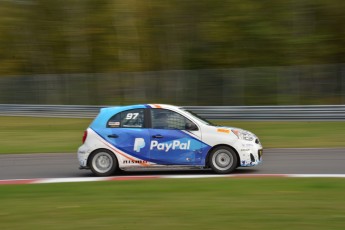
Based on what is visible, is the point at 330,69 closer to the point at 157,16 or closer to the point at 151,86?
the point at 151,86

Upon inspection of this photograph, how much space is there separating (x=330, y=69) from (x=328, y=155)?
1362 cm

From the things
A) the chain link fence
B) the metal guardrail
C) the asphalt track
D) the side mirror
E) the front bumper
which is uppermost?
the chain link fence

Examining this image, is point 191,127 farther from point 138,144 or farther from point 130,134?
point 130,134

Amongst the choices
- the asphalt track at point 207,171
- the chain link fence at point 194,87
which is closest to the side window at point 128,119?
the asphalt track at point 207,171

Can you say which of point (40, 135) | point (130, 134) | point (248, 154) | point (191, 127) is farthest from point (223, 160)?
point (40, 135)

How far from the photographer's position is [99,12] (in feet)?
143

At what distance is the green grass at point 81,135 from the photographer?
20273 millimetres

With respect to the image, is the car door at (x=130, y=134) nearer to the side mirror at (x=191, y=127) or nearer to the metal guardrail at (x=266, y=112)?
the side mirror at (x=191, y=127)

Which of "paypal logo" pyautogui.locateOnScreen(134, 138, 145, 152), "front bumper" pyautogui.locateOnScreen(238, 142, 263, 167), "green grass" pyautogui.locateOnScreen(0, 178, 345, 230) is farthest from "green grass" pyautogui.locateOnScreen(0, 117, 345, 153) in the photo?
"green grass" pyautogui.locateOnScreen(0, 178, 345, 230)

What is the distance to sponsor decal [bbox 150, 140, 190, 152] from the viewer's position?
12.9 meters

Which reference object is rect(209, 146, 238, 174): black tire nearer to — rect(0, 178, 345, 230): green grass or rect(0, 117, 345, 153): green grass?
rect(0, 178, 345, 230): green grass

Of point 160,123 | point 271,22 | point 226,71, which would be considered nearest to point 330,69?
point 226,71

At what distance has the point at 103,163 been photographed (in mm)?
13250

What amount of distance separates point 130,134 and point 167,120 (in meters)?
0.78
